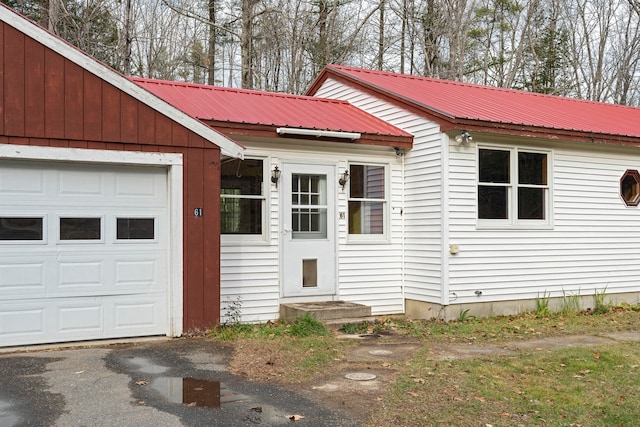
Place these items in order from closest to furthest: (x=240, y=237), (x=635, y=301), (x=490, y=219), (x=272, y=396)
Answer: (x=272, y=396)
(x=240, y=237)
(x=490, y=219)
(x=635, y=301)

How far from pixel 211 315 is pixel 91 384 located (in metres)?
2.65

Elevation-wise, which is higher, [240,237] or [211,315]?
[240,237]

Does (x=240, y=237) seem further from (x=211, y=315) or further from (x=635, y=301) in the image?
(x=635, y=301)

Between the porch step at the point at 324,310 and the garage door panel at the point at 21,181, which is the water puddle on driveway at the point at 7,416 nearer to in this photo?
the garage door panel at the point at 21,181

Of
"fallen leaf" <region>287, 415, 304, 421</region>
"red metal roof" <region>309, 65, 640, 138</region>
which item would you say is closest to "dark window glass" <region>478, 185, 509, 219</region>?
"red metal roof" <region>309, 65, 640, 138</region>

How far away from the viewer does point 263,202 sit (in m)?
10.1

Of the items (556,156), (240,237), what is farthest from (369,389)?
(556,156)

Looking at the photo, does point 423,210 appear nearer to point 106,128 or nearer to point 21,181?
point 106,128

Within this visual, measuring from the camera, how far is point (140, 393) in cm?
586

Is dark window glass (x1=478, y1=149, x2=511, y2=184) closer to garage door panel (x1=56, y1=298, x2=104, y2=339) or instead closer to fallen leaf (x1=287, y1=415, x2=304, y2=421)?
garage door panel (x1=56, y1=298, x2=104, y2=339)

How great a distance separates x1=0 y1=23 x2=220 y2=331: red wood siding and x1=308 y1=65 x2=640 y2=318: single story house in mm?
3234

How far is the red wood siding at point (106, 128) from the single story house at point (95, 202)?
13 mm

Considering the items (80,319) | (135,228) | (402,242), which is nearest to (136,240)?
(135,228)

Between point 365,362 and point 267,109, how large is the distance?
526cm
